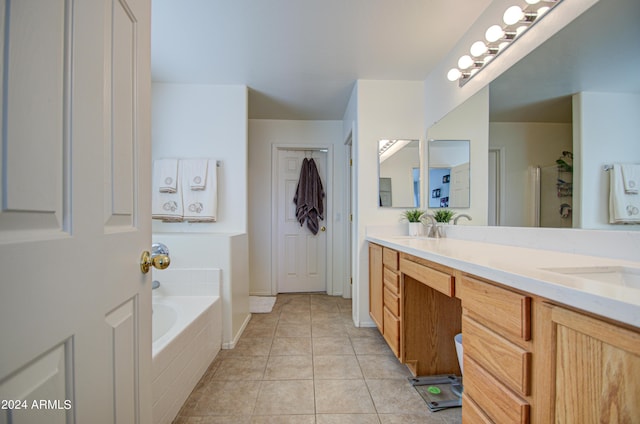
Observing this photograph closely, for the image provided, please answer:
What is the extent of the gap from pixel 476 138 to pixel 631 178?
928mm

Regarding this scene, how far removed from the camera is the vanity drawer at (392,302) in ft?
5.51

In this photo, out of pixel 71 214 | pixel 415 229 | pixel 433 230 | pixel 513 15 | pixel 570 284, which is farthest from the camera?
pixel 415 229

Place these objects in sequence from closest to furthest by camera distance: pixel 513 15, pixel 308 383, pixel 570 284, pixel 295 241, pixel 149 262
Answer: pixel 570 284 → pixel 149 262 → pixel 513 15 → pixel 308 383 → pixel 295 241

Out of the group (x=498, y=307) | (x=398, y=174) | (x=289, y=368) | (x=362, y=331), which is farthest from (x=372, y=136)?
(x=289, y=368)

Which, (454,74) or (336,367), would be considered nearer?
(336,367)

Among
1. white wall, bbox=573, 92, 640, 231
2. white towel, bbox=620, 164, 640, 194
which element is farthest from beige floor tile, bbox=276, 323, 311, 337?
white towel, bbox=620, 164, 640, 194

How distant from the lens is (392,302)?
177 centimetres

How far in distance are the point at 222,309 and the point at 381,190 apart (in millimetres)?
1694

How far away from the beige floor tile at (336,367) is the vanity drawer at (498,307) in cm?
106

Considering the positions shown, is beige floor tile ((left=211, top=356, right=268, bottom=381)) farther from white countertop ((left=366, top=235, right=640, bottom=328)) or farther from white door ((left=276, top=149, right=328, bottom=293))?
white door ((left=276, top=149, right=328, bottom=293))

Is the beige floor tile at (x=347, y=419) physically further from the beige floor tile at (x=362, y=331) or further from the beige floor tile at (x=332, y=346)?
the beige floor tile at (x=362, y=331)

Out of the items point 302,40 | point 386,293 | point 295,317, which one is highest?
point 302,40

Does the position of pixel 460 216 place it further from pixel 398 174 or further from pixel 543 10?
pixel 543 10

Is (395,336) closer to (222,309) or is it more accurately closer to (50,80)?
(222,309)
